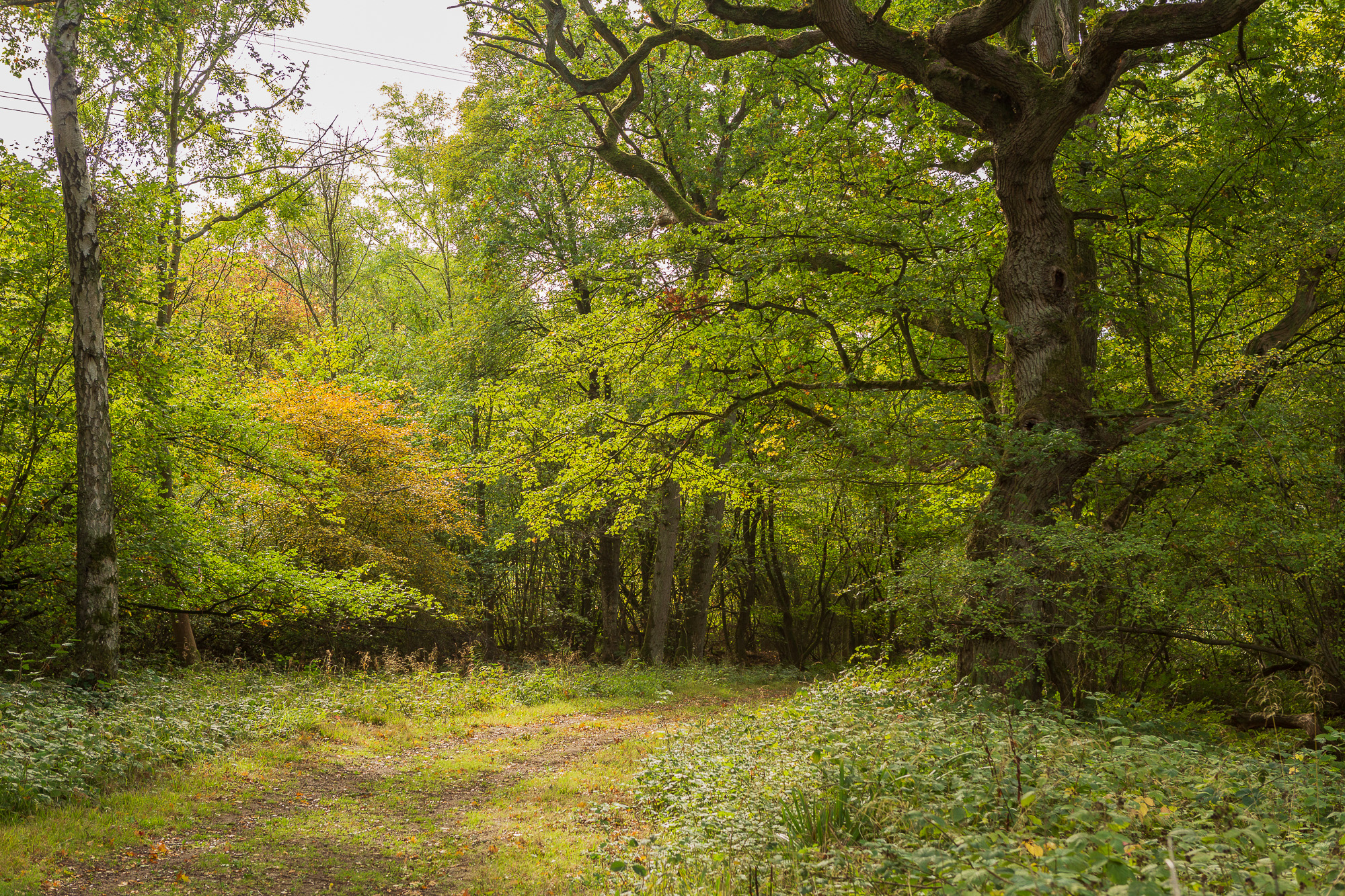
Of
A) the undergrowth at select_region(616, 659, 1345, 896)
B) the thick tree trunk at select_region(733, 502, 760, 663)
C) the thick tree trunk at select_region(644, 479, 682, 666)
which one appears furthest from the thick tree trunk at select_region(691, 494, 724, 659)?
the undergrowth at select_region(616, 659, 1345, 896)

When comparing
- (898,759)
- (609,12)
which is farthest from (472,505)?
(898,759)

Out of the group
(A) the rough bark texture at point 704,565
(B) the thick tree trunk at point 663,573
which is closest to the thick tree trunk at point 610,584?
(B) the thick tree trunk at point 663,573

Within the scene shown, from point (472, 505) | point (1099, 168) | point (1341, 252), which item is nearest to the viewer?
point (1341, 252)

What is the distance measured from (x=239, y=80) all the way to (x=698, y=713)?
11.2 m

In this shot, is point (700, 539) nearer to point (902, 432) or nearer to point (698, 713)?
point (698, 713)

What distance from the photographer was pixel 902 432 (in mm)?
7875

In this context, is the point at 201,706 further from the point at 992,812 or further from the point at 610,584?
the point at 610,584

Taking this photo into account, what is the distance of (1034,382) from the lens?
25.6 feet

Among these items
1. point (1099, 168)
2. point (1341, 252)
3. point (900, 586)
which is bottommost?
point (900, 586)

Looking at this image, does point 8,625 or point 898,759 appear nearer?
point 898,759

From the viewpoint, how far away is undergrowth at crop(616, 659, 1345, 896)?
2861 millimetres

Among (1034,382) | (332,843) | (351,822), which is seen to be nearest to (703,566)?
(1034,382)

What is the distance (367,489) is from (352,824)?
34.1 feet

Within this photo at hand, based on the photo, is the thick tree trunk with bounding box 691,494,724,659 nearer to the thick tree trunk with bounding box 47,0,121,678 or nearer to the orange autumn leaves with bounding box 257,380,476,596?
the orange autumn leaves with bounding box 257,380,476,596
